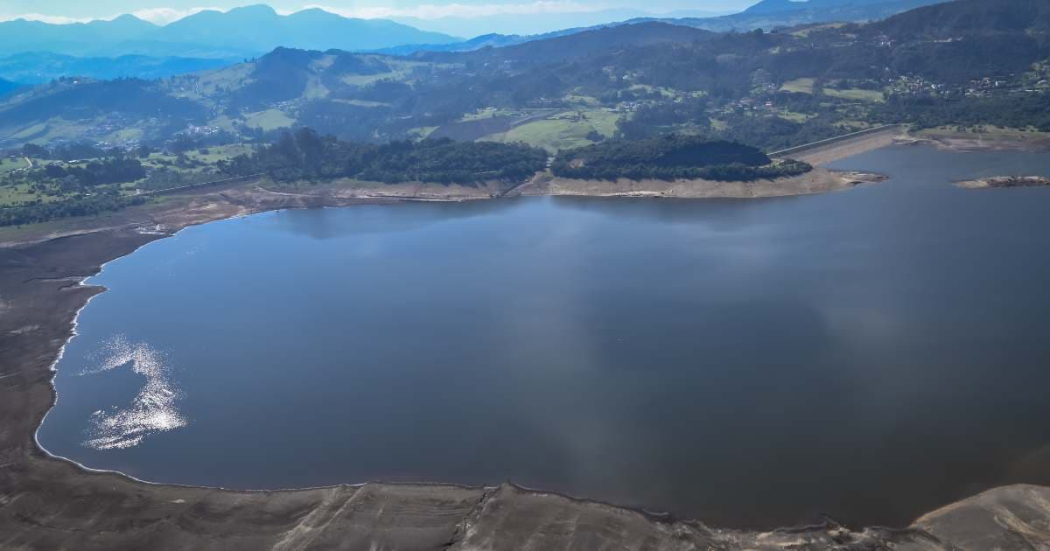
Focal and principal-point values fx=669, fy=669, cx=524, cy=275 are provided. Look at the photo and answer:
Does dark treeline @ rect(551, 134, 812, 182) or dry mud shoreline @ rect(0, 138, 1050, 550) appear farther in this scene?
dark treeline @ rect(551, 134, 812, 182)

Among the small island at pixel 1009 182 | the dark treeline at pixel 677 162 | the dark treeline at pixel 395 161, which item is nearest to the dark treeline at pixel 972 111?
the small island at pixel 1009 182

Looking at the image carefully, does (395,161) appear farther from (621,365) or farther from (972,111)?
(972,111)

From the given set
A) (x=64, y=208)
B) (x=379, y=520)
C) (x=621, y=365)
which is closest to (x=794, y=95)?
(x=621, y=365)

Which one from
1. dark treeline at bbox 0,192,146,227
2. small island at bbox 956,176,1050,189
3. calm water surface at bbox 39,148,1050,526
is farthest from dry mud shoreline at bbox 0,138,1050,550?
small island at bbox 956,176,1050,189

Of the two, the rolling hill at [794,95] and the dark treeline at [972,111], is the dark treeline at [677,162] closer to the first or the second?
the rolling hill at [794,95]

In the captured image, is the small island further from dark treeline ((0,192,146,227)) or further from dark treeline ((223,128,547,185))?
dark treeline ((0,192,146,227))
